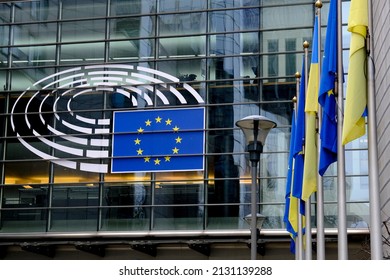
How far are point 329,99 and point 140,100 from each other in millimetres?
19603

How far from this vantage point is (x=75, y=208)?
33500 millimetres

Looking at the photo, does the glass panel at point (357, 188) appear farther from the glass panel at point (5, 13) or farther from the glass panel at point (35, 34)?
the glass panel at point (5, 13)

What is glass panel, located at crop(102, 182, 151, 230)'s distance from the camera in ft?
107

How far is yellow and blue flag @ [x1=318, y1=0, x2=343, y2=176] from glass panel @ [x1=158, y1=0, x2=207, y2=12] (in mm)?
19116

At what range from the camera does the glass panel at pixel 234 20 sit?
3375 centimetres

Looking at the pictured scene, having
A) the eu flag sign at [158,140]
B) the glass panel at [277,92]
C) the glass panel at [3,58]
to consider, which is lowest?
the eu flag sign at [158,140]

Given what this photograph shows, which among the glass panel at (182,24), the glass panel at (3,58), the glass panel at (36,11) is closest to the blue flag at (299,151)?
the glass panel at (182,24)

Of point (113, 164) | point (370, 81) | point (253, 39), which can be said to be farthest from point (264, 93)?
point (370, 81)

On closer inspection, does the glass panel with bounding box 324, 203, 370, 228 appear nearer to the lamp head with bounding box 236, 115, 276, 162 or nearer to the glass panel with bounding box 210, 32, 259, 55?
the glass panel with bounding box 210, 32, 259, 55

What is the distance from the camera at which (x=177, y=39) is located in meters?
34.2

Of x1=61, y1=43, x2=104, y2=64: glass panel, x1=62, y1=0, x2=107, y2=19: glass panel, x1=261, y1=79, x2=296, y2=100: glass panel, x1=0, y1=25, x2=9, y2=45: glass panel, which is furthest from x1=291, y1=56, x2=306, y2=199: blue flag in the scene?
x1=0, y1=25, x2=9, y2=45: glass panel

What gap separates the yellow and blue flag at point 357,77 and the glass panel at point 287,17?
20.0 meters

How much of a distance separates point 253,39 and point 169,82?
3.86 meters
